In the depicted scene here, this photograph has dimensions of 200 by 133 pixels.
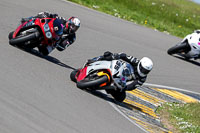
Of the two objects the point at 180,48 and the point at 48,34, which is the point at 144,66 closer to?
the point at 48,34

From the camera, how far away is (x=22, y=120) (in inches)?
245

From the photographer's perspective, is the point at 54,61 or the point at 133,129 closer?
the point at 133,129

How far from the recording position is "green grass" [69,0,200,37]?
21891 millimetres

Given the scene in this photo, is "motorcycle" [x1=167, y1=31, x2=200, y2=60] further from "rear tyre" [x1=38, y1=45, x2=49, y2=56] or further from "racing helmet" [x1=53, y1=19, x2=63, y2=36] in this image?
"racing helmet" [x1=53, y1=19, x2=63, y2=36]

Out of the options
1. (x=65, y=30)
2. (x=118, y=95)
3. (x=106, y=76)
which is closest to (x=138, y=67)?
(x=106, y=76)

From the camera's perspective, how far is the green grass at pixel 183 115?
9660 millimetres

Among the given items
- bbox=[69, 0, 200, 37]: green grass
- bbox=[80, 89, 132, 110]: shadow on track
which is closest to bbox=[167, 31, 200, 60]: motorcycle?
bbox=[69, 0, 200, 37]: green grass

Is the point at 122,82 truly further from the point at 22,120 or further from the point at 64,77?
the point at 22,120

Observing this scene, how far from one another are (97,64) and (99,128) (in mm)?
2112

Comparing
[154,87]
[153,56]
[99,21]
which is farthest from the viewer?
[99,21]

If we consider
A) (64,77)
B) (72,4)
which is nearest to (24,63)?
(64,77)

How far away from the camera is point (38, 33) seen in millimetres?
10211

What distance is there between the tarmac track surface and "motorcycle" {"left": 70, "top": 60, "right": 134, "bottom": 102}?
246 mm

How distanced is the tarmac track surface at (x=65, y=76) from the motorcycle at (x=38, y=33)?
0.26m
